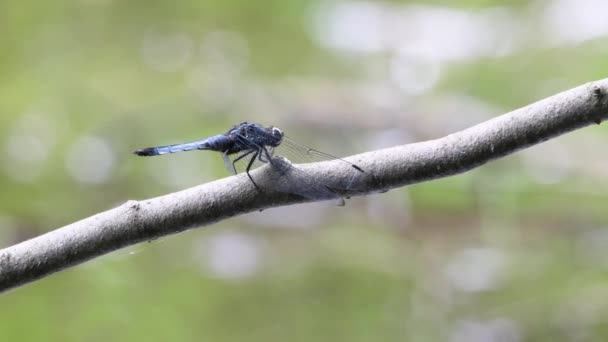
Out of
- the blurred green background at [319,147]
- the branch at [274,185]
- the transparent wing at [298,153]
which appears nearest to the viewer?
the branch at [274,185]

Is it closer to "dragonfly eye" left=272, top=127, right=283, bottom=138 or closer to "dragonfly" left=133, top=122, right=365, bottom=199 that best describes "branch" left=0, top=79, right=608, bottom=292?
"dragonfly" left=133, top=122, right=365, bottom=199

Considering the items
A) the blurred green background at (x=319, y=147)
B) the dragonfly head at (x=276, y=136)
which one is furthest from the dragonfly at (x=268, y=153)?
the blurred green background at (x=319, y=147)

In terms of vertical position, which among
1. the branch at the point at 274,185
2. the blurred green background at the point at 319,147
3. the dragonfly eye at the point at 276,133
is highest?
the blurred green background at the point at 319,147

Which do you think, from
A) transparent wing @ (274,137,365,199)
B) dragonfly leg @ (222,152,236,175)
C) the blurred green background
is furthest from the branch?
the blurred green background

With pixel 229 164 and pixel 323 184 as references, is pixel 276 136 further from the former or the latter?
pixel 323 184

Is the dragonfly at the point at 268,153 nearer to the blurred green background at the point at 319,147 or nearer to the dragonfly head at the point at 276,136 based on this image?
the dragonfly head at the point at 276,136

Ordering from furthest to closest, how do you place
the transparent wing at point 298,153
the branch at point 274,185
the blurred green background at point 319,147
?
1. the blurred green background at point 319,147
2. the transparent wing at point 298,153
3. the branch at point 274,185

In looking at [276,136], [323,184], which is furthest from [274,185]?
[276,136]
